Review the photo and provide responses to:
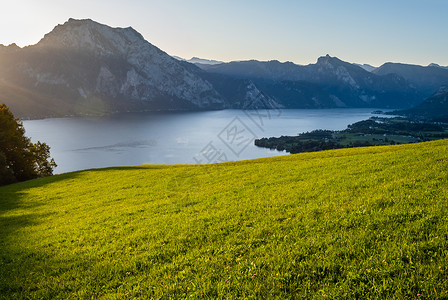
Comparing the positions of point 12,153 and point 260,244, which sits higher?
point 12,153

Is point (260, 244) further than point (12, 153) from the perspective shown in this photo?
No

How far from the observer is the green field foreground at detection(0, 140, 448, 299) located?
6.53 metres

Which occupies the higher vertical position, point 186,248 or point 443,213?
point 443,213

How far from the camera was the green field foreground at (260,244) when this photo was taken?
21.4ft

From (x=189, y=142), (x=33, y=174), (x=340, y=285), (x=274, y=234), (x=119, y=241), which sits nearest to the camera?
(x=340, y=285)

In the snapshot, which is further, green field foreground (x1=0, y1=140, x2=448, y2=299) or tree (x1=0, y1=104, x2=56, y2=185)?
tree (x1=0, y1=104, x2=56, y2=185)

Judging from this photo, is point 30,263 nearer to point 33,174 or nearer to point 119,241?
point 119,241

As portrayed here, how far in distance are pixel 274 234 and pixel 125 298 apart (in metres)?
5.33

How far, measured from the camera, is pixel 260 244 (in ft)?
29.9

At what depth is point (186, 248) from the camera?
9.74 m

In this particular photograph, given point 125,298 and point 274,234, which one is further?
point 274,234

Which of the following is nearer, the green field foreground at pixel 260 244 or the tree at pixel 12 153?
the green field foreground at pixel 260 244

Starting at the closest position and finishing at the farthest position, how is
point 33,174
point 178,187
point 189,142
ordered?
point 178,187, point 33,174, point 189,142

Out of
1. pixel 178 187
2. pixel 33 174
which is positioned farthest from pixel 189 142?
pixel 178 187
